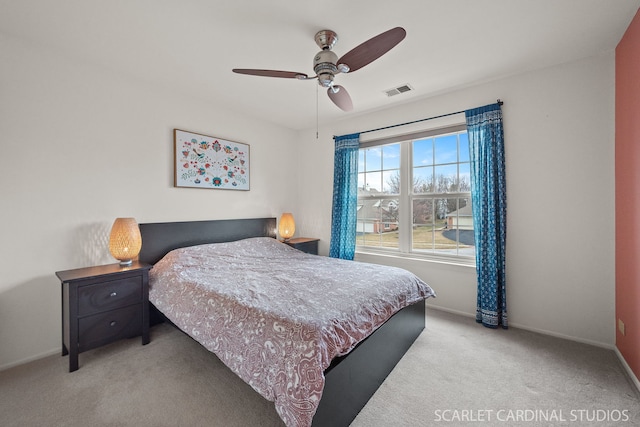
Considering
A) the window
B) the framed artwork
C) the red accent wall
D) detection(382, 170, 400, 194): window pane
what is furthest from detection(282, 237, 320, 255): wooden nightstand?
the red accent wall

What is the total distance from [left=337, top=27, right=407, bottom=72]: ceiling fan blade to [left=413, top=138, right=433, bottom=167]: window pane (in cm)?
184

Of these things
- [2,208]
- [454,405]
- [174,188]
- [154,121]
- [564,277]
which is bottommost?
[454,405]

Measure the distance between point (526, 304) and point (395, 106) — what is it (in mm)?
2679

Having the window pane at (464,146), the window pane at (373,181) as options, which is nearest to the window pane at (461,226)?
the window pane at (464,146)

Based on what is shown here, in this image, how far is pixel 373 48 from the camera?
1704 mm

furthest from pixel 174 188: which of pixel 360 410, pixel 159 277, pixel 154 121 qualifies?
pixel 360 410

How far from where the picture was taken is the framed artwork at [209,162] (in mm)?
3082

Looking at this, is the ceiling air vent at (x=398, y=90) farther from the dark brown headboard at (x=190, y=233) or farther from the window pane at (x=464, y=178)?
the dark brown headboard at (x=190, y=233)

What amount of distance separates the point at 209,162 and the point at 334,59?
208cm

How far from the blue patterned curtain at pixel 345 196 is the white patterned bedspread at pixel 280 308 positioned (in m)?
0.96

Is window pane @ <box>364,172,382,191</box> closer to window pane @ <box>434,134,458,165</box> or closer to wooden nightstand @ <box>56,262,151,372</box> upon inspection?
window pane @ <box>434,134,458,165</box>

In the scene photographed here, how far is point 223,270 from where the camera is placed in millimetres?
2592

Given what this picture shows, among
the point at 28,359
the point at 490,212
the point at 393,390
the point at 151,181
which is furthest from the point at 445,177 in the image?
the point at 28,359

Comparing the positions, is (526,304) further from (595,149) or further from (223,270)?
(223,270)
